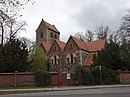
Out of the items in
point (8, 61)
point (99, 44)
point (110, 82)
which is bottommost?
point (110, 82)

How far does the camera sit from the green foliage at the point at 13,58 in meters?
46.8

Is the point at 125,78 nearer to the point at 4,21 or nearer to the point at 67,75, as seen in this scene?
the point at 67,75

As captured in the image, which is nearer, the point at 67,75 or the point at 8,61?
the point at 67,75

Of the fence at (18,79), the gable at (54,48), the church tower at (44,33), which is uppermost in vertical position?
the church tower at (44,33)

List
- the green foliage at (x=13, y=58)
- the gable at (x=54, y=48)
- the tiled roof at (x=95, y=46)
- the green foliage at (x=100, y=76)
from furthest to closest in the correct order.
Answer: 1. the gable at (x=54, y=48)
2. the tiled roof at (x=95, y=46)
3. the green foliage at (x=13, y=58)
4. the green foliage at (x=100, y=76)

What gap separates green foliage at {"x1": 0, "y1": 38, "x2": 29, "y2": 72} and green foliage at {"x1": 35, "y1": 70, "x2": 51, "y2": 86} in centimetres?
564

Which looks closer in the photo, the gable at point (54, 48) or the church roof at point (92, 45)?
the church roof at point (92, 45)

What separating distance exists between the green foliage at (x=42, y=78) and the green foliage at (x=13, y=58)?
222 inches

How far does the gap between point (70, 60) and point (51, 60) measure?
687cm

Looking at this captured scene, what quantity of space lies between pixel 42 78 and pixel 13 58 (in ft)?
24.0

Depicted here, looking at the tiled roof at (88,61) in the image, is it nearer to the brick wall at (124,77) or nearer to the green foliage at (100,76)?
the brick wall at (124,77)

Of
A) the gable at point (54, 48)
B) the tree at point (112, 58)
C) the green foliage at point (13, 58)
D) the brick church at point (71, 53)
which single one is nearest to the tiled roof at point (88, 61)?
the brick church at point (71, 53)

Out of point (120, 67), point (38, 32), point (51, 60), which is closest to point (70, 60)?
point (51, 60)

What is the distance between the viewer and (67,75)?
1679 inches
